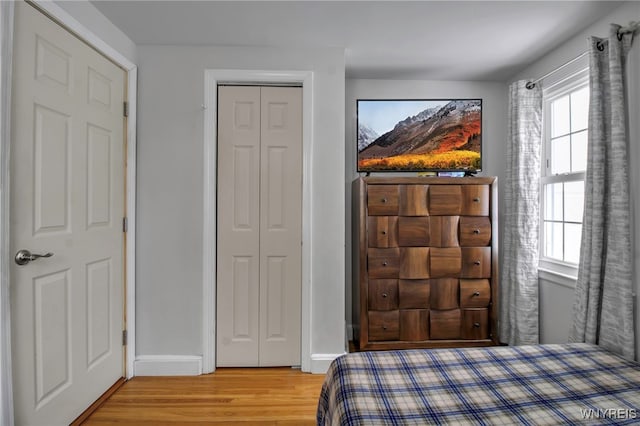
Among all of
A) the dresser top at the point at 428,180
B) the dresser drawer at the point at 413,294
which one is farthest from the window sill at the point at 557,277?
the dresser drawer at the point at 413,294

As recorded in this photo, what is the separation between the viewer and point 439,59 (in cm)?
287

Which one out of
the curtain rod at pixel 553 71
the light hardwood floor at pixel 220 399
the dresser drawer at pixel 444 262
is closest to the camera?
the light hardwood floor at pixel 220 399

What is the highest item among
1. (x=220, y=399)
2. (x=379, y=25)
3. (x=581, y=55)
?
(x=379, y=25)

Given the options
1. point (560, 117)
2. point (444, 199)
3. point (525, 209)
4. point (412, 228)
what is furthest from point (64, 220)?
point (560, 117)

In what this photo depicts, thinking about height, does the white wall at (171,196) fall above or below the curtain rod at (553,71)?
below

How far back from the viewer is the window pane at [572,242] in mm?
2576

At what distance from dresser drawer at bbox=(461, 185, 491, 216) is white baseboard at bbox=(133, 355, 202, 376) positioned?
7.96 ft

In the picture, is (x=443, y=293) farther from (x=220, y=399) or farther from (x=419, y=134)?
(x=220, y=399)

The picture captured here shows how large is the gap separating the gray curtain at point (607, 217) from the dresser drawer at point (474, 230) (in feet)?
2.44

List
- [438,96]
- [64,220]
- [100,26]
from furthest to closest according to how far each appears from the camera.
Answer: [438,96], [100,26], [64,220]

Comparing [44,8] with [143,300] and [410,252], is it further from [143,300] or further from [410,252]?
[410,252]

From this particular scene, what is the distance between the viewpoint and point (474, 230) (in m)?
2.83

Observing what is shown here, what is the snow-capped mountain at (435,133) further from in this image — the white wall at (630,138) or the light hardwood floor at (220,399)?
the light hardwood floor at (220,399)

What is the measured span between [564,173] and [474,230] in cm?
80
